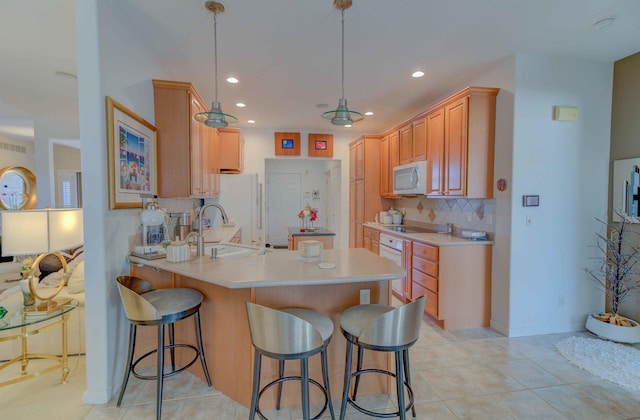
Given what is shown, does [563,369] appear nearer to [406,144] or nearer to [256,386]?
[256,386]

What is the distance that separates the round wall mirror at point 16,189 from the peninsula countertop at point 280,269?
6.48 meters

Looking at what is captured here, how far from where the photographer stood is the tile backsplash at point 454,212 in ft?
10.6

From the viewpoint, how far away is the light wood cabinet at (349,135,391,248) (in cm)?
529

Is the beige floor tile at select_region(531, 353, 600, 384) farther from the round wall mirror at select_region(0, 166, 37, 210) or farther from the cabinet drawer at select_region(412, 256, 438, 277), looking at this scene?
the round wall mirror at select_region(0, 166, 37, 210)

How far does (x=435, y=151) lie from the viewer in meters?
3.56

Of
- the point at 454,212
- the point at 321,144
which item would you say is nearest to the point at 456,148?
the point at 454,212

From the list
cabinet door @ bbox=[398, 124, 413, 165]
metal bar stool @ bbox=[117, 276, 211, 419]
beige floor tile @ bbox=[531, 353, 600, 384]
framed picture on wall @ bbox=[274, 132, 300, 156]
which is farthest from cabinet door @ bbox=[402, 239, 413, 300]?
framed picture on wall @ bbox=[274, 132, 300, 156]

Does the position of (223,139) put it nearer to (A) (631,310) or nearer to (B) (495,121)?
(B) (495,121)

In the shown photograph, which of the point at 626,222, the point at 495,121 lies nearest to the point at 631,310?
the point at 626,222

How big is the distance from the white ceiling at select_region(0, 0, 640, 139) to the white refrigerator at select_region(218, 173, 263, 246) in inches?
56.5

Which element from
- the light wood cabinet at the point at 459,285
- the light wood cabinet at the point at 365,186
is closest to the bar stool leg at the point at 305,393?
the light wood cabinet at the point at 459,285

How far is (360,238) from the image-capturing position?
17.8ft

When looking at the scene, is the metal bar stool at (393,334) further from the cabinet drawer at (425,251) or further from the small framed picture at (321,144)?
the small framed picture at (321,144)

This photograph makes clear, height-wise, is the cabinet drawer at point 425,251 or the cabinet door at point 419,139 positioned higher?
the cabinet door at point 419,139
